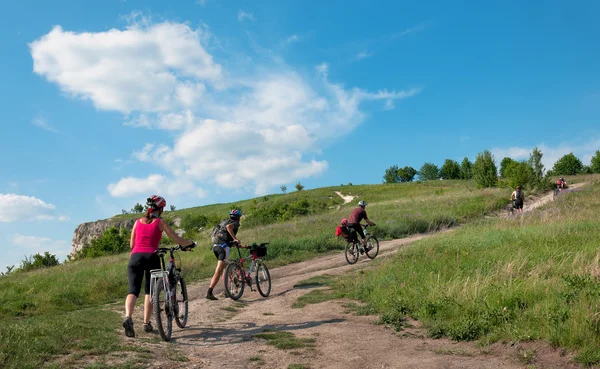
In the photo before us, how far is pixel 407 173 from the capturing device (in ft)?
483

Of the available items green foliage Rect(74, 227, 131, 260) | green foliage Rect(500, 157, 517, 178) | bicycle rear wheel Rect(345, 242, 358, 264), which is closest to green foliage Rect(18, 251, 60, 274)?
green foliage Rect(74, 227, 131, 260)

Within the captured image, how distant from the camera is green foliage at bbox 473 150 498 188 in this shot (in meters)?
54.0

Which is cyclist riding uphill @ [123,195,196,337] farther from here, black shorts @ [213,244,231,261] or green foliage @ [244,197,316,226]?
green foliage @ [244,197,316,226]

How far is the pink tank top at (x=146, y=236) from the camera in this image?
23.4ft

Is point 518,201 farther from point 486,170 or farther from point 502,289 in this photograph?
point 486,170

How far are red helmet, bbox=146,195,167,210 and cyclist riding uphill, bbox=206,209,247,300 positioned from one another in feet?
12.3

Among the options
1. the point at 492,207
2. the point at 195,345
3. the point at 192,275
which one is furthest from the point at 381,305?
the point at 492,207

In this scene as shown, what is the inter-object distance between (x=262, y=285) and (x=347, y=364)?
19.8ft

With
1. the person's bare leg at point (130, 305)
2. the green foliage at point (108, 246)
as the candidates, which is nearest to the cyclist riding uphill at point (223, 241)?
the person's bare leg at point (130, 305)

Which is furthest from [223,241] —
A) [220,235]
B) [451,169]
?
[451,169]

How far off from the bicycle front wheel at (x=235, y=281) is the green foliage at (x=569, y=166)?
11658cm

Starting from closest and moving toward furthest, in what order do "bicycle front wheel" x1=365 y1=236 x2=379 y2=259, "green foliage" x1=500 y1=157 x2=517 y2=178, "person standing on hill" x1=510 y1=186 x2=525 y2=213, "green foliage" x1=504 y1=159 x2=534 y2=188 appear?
→ "bicycle front wheel" x1=365 y1=236 x2=379 y2=259
"person standing on hill" x1=510 y1=186 x2=525 y2=213
"green foliage" x1=504 y1=159 x2=534 y2=188
"green foliage" x1=500 y1=157 x2=517 y2=178

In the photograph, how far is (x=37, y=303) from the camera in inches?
520

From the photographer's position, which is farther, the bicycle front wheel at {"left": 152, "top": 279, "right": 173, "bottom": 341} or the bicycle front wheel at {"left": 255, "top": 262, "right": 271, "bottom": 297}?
the bicycle front wheel at {"left": 255, "top": 262, "right": 271, "bottom": 297}
